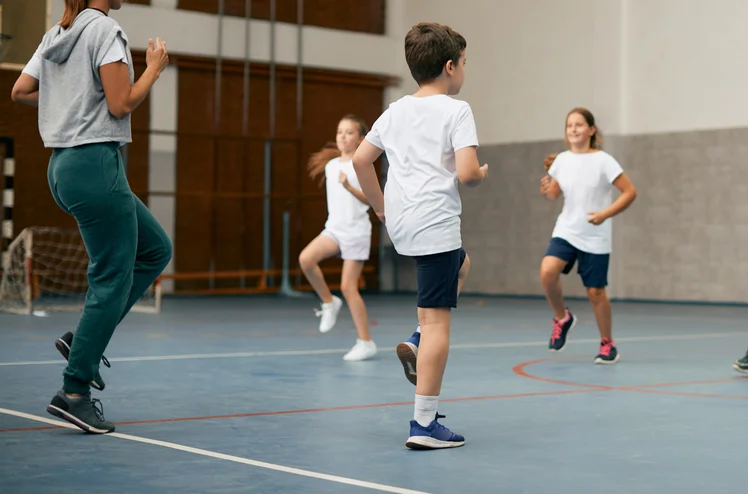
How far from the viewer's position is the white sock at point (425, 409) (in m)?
4.27

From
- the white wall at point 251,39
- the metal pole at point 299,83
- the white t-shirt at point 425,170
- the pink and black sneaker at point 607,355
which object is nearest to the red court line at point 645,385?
the pink and black sneaker at point 607,355

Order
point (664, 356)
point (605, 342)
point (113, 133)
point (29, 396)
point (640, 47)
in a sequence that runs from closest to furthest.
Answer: point (113, 133) → point (29, 396) → point (605, 342) → point (664, 356) → point (640, 47)

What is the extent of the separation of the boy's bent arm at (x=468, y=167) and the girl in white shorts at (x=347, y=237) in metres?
3.43

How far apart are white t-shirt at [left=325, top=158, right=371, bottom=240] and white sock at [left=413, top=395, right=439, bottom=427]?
3783 millimetres

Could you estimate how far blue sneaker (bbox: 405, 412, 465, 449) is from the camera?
4219 mm

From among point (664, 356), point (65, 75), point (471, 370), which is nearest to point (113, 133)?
point (65, 75)

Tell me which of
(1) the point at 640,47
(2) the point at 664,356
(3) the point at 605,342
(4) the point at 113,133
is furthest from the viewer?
(1) the point at 640,47

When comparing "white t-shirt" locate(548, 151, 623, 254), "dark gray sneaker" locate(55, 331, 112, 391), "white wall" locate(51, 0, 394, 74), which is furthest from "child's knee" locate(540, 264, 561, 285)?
"white wall" locate(51, 0, 394, 74)

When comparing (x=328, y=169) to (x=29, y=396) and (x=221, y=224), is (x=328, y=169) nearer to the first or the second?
(x=29, y=396)

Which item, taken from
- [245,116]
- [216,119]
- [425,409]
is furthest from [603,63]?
[425,409]

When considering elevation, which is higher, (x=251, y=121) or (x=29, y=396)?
(x=251, y=121)

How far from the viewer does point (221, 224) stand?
17938 mm

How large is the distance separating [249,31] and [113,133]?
14.0 m

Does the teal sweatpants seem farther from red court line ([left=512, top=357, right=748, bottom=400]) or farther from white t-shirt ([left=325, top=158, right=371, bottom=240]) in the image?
white t-shirt ([left=325, top=158, right=371, bottom=240])
